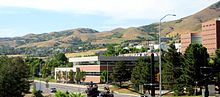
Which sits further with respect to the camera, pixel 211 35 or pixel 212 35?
pixel 211 35

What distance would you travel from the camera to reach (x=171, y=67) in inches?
3162

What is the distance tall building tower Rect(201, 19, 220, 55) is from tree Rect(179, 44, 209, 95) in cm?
9027

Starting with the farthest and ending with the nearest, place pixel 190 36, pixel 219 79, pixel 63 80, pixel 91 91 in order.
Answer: pixel 190 36 → pixel 63 80 → pixel 219 79 → pixel 91 91

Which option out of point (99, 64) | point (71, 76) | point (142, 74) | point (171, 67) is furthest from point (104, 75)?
point (171, 67)

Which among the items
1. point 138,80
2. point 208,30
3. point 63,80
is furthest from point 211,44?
point 138,80

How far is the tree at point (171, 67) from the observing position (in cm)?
7931

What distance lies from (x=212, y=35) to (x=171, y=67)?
9321cm

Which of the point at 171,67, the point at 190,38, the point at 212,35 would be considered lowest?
the point at 171,67

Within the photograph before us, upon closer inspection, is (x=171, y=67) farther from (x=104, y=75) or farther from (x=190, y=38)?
(x=190, y=38)

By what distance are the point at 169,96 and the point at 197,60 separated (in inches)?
309

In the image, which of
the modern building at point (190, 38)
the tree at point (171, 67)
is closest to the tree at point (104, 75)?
the tree at point (171, 67)

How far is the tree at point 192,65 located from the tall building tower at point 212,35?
90.3 m

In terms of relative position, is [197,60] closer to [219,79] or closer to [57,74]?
[219,79]

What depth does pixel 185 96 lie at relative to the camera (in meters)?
76.0
